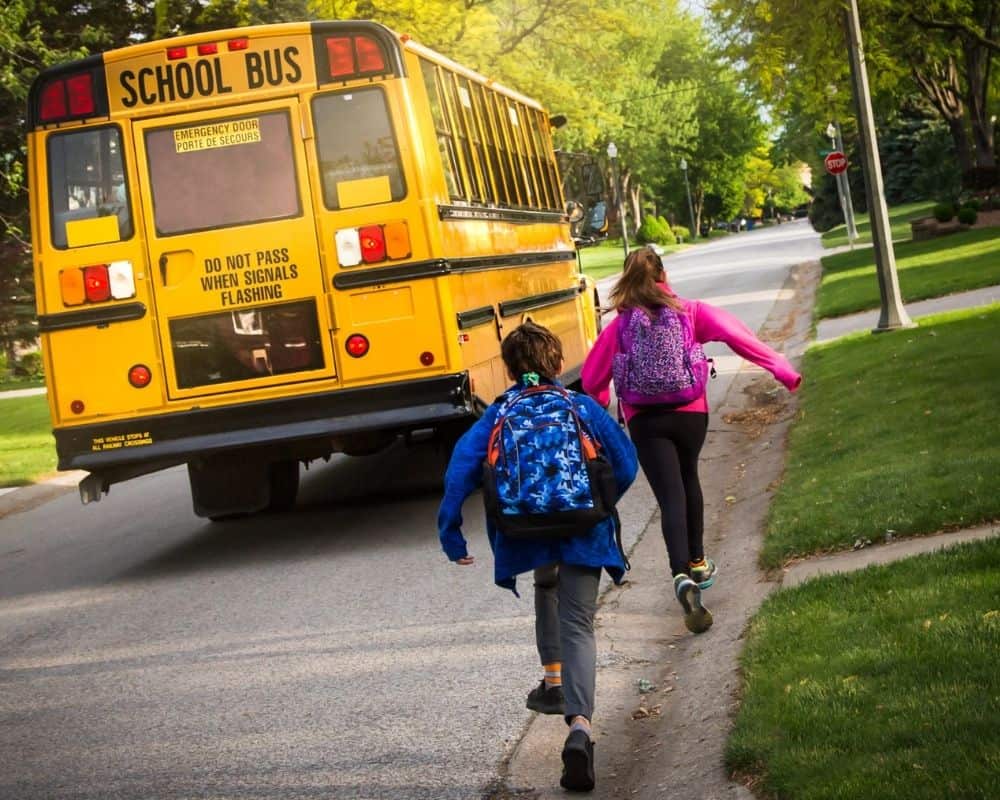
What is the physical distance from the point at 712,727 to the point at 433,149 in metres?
5.64

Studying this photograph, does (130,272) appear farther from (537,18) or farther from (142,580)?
(537,18)

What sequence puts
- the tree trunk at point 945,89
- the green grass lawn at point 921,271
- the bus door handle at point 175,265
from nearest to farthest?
1. the bus door handle at point 175,265
2. the green grass lawn at point 921,271
3. the tree trunk at point 945,89

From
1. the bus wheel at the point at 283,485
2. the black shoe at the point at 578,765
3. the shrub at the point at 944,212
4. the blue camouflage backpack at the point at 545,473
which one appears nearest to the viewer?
the black shoe at the point at 578,765

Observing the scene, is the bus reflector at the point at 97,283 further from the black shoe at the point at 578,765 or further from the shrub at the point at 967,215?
the shrub at the point at 967,215

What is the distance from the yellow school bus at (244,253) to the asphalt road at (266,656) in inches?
36.2

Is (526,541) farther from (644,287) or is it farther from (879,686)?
(644,287)

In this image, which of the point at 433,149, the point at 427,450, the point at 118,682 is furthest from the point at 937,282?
the point at 118,682

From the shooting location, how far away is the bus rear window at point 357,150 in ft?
32.3

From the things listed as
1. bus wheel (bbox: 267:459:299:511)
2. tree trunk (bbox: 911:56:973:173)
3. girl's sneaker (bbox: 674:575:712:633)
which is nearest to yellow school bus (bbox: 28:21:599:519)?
bus wheel (bbox: 267:459:299:511)

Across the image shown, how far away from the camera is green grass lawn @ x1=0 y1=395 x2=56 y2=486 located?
55.5 ft

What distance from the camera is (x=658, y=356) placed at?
705 centimetres

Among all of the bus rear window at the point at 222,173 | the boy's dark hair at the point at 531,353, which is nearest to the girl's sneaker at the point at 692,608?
the boy's dark hair at the point at 531,353

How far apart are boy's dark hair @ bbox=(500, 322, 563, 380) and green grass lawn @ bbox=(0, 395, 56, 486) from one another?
12090mm

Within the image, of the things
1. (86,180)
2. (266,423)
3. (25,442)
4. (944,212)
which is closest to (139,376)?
(266,423)
